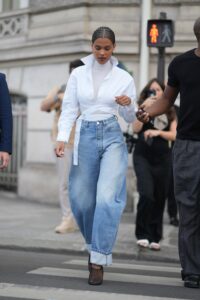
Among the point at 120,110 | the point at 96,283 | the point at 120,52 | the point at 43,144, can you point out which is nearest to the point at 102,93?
the point at 120,110

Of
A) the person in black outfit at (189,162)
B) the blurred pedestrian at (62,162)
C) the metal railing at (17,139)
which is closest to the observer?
the person in black outfit at (189,162)

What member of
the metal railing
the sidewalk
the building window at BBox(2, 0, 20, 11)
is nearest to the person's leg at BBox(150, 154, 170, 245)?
the sidewalk

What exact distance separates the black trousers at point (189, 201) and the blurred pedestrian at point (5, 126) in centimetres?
136

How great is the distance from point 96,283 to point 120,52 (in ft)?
22.4

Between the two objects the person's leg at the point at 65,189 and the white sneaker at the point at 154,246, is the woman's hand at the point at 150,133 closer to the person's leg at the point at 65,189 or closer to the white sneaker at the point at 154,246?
the white sneaker at the point at 154,246

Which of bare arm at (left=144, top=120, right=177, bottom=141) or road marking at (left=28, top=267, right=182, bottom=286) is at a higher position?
bare arm at (left=144, top=120, right=177, bottom=141)

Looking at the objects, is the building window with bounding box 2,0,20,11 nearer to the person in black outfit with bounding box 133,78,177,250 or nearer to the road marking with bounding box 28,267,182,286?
the person in black outfit with bounding box 133,78,177,250

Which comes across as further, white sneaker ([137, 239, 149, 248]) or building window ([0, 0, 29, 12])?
building window ([0, 0, 29, 12])

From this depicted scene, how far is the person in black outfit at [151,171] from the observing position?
686 centimetres

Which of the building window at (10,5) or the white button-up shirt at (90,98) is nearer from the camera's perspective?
the white button-up shirt at (90,98)

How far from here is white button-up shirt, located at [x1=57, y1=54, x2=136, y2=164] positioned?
5.23 m

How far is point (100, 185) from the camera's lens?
513 cm

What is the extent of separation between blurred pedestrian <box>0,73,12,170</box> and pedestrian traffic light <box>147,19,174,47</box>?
12.1 ft

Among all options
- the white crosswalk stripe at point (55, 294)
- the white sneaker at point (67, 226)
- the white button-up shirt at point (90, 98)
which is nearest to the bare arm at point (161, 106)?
the white button-up shirt at point (90, 98)
